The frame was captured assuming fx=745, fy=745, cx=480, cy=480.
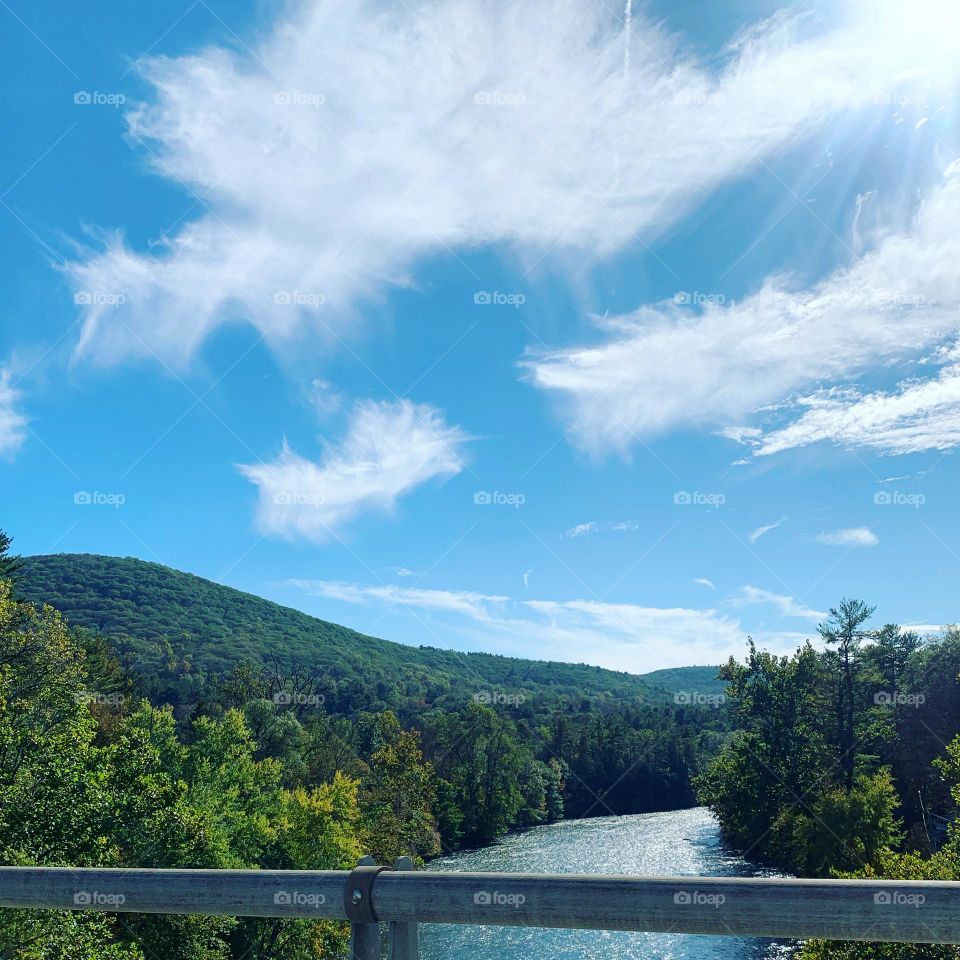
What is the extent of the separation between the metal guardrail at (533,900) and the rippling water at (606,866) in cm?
766

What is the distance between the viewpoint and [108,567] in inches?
7525

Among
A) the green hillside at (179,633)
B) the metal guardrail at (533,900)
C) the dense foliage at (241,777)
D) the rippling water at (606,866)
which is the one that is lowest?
the rippling water at (606,866)

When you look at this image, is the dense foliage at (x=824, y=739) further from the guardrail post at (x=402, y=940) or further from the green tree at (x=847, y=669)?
the guardrail post at (x=402, y=940)

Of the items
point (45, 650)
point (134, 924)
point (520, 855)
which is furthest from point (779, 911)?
point (520, 855)

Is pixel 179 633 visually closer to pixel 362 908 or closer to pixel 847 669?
pixel 847 669

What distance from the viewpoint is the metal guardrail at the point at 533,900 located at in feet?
7.70

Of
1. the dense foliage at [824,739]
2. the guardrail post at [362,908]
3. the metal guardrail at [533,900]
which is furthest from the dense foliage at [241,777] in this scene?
the dense foliage at [824,739]

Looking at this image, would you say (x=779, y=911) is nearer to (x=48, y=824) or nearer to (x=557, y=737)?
(x=48, y=824)

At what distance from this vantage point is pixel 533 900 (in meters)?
2.59

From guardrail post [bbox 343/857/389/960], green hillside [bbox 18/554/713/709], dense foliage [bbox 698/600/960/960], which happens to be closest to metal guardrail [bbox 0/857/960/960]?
guardrail post [bbox 343/857/389/960]

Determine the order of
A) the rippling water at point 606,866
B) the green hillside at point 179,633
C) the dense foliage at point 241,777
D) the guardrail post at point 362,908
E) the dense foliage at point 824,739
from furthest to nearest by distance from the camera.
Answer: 1. the green hillside at point 179,633
2. the dense foliage at point 824,739
3. the rippling water at point 606,866
4. the dense foliage at point 241,777
5. the guardrail post at point 362,908

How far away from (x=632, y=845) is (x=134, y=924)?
42.7m

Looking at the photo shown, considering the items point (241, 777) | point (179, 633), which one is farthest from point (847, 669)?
point (179, 633)

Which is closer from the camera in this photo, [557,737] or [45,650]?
[45,650]
